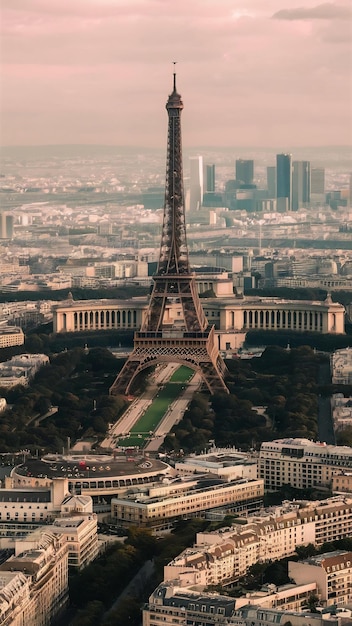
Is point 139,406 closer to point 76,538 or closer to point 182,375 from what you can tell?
point 182,375

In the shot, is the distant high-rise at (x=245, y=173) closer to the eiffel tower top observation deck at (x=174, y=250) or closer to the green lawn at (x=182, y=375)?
the eiffel tower top observation deck at (x=174, y=250)

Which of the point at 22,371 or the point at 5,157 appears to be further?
the point at 5,157

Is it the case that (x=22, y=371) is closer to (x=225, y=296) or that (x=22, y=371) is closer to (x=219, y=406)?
(x=219, y=406)

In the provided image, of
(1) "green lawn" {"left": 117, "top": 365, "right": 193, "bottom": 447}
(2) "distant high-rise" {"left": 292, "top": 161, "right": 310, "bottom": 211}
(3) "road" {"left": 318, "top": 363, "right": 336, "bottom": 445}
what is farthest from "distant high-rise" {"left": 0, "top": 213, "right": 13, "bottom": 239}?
(3) "road" {"left": 318, "top": 363, "right": 336, "bottom": 445}

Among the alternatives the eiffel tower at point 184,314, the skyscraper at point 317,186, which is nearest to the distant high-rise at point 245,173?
the skyscraper at point 317,186

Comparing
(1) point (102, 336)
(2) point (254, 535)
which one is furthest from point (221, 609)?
(1) point (102, 336)

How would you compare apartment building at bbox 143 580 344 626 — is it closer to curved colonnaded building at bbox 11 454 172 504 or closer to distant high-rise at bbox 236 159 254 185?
curved colonnaded building at bbox 11 454 172 504
